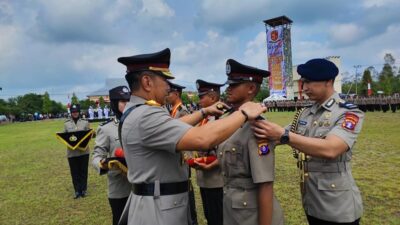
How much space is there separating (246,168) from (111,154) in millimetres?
2616

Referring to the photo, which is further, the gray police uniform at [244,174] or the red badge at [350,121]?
the red badge at [350,121]

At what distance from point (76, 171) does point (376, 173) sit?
682 cm

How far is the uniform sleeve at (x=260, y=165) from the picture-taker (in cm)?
253

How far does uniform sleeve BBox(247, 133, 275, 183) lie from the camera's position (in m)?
2.53

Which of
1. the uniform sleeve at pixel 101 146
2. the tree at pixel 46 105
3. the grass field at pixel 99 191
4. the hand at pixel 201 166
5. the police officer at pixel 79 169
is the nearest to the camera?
the hand at pixel 201 166

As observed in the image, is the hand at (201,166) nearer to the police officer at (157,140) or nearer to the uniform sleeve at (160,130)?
the police officer at (157,140)

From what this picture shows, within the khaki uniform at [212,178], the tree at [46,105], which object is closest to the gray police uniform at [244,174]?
the khaki uniform at [212,178]

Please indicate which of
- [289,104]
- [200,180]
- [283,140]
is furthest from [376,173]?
[289,104]

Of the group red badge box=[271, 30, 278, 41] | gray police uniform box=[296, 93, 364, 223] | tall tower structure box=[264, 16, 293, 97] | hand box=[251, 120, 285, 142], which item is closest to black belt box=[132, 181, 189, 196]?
hand box=[251, 120, 285, 142]

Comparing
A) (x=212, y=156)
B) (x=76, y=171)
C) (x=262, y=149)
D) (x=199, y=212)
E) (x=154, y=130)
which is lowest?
(x=199, y=212)

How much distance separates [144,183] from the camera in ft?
8.03

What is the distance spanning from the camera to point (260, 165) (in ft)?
8.34

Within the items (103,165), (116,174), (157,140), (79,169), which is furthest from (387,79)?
(157,140)

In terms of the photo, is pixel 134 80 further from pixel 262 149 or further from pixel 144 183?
pixel 262 149
